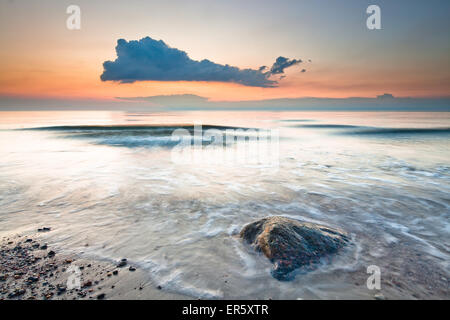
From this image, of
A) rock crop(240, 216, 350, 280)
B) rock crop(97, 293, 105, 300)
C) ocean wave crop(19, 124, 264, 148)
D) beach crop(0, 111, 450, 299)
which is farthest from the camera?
ocean wave crop(19, 124, 264, 148)

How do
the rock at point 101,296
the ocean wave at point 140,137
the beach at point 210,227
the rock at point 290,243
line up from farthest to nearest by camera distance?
the ocean wave at point 140,137, the rock at point 290,243, the beach at point 210,227, the rock at point 101,296

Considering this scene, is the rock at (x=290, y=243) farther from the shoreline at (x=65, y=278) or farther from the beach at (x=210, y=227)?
the shoreline at (x=65, y=278)

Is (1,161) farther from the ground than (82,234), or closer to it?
farther from the ground

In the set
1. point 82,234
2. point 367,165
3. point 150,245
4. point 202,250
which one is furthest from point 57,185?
point 367,165

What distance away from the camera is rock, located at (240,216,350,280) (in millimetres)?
3809

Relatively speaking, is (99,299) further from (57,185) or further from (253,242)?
(57,185)

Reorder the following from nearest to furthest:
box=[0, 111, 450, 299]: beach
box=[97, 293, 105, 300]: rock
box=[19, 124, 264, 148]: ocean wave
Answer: box=[97, 293, 105, 300]: rock
box=[0, 111, 450, 299]: beach
box=[19, 124, 264, 148]: ocean wave

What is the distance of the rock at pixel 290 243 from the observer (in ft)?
12.5

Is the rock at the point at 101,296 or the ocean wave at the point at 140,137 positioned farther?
the ocean wave at the point at 140,137

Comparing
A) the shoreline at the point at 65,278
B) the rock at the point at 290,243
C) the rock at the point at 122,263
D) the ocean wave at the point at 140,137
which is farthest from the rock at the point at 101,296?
the ocean wave at the point at 140,137

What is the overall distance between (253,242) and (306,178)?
239 inches

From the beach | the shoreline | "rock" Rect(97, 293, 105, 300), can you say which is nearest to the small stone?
the beach

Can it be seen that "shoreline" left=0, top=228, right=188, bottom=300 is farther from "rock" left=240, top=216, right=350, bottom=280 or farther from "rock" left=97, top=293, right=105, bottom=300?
"rock" left=240, top=216, right=350, bottom=280

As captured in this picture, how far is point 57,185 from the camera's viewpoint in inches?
335
